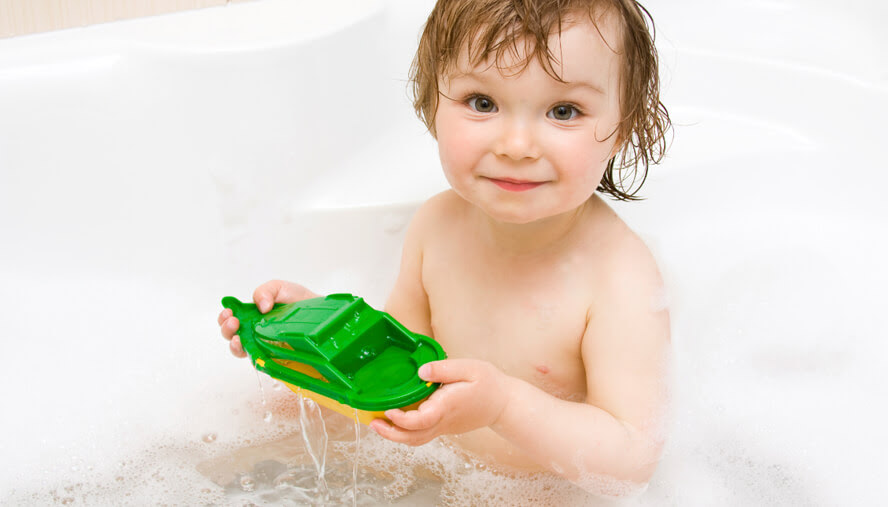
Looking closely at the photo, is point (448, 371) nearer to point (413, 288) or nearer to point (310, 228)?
point (413, 288)

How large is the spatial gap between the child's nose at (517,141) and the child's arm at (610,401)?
0.19 m

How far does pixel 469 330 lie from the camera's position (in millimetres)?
968

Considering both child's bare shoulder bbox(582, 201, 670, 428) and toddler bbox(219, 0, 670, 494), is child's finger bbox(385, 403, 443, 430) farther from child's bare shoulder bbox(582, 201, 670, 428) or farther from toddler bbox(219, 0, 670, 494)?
child's bare shoulder bbox(582, 201, 670, 428)

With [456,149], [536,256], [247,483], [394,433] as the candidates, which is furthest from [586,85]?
[247,483]

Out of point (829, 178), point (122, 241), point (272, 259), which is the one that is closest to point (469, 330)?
point (272, 259)

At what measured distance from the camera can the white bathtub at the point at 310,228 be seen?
3.37ft

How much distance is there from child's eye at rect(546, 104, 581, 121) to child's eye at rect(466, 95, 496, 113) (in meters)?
0.05

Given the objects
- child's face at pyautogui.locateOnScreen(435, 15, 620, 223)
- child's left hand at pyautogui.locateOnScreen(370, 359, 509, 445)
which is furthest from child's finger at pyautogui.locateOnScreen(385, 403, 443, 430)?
child's face at pyautogui.locateOnScreen(435, 15, 620, 223)

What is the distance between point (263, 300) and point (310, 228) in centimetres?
38

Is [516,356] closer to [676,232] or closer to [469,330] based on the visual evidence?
[469,330]

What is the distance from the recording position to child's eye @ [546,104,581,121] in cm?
77

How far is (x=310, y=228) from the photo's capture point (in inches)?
49.4

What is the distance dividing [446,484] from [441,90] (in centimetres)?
43

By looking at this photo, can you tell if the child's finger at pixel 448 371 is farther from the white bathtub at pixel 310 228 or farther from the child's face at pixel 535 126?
the white bathtub at pixel 310 228
